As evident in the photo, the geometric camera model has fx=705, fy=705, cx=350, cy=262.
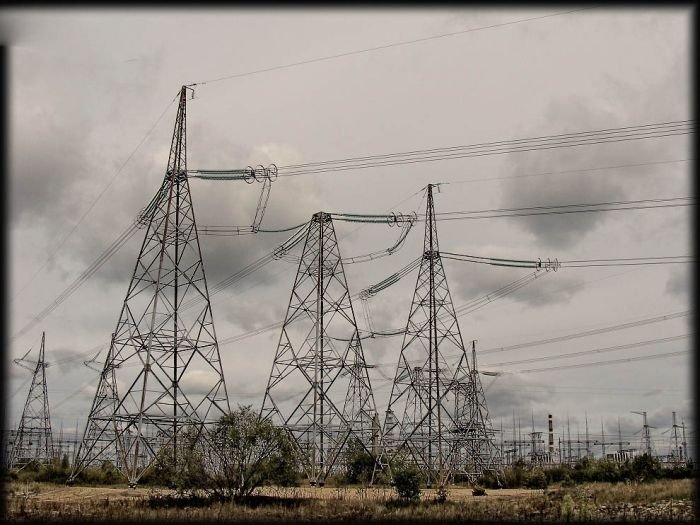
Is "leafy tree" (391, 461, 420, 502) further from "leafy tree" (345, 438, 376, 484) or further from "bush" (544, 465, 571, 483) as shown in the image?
"bush" (544, 465, 571, 483)

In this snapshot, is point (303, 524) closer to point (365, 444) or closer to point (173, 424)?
point (173, 424)

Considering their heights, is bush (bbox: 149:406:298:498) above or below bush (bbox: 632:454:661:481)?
above

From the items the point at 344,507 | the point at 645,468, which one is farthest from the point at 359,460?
the point at 645,468

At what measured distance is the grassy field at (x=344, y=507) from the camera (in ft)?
110

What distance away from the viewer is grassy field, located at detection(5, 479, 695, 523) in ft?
110

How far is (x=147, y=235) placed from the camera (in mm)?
45812

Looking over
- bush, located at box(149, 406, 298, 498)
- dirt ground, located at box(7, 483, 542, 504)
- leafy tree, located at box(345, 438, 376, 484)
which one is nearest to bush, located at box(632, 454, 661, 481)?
dirt ground, located at box(7, 483, 542, 504)

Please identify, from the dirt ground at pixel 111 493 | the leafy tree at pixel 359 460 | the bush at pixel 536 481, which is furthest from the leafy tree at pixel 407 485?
the bush at pixel 536 481

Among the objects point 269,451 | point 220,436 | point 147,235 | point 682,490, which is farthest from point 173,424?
point 682,490

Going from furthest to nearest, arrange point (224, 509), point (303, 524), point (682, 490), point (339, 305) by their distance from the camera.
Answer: point (339, 305)
point (682, 490)
point (224, 509)
point (303, 524)

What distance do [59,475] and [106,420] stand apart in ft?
45.9

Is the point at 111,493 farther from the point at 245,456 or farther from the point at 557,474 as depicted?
the point at 557,474

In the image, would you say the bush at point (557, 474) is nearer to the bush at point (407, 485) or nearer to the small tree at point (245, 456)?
the bush at point (407, 485)

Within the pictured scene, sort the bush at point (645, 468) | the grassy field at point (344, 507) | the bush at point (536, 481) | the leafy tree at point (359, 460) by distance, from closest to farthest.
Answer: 1. the grassy field at point (344, 507)
2. the bush at point (645, 468)
3. the leafy tree at point (359, 460)
4. the bush at point (536, 481)
